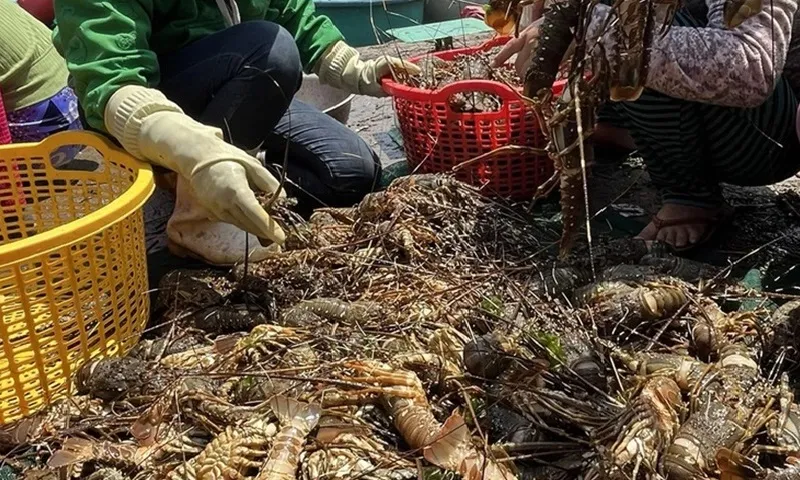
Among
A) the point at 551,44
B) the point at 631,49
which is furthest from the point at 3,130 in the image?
the point at 631,49

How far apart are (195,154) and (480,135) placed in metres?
1.14

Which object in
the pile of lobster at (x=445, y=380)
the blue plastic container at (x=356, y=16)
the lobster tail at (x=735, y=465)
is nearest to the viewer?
the lobster tail at (x=735, y=465)

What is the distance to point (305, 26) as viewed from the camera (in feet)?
10.6

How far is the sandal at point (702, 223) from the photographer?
8.68ft

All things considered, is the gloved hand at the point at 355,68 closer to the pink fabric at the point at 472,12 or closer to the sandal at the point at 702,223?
the sandal at the point at 702,223

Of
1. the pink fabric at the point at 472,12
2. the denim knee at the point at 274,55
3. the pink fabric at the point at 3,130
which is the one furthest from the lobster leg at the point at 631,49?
the pink fabric at the point at 472,12

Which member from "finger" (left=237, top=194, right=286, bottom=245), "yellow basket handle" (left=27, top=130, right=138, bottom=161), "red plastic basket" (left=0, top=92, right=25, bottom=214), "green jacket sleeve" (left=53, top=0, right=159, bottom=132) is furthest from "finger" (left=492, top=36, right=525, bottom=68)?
"red plastic basket" (left=0, top=92, right=25, bottom=214)

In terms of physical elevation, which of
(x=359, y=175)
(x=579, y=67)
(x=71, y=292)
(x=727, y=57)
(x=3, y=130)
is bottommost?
(x=359, y=175)

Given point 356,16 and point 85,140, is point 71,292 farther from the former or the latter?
point 356,16

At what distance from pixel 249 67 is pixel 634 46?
1433mm

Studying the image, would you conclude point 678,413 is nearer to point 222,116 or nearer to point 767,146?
point 767,146

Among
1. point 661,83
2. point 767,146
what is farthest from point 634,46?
point 767,146

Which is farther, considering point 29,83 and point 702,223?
point 29,83

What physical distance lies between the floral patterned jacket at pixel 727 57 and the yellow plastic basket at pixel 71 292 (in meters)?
1.40
